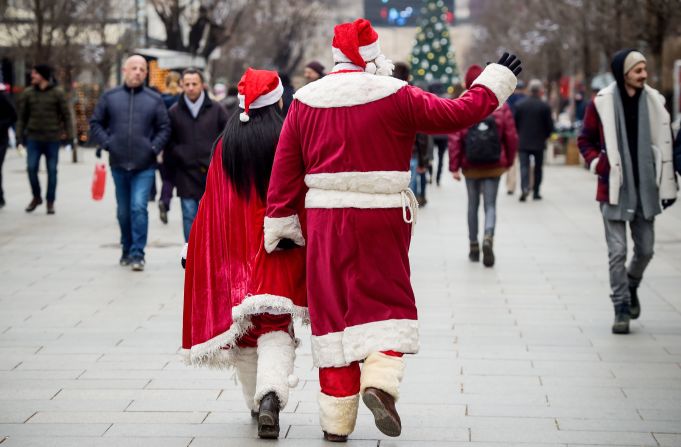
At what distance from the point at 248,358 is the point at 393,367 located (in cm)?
84

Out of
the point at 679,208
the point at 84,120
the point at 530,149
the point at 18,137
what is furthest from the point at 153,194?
the point at 84,120

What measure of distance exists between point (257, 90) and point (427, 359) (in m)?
2.32

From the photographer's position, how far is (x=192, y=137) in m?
11.2

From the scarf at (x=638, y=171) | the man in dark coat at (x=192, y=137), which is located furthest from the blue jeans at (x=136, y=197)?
the scarf at (x=638, y=171)

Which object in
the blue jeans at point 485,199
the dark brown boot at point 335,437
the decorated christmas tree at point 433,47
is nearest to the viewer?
the dark brown boot at point 335,437

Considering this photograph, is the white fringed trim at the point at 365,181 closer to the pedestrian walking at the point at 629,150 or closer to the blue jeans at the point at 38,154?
the pedestrian walking at the point at 629,150

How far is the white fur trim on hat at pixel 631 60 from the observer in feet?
26.6

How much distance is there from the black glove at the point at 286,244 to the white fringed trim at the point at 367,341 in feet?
1.45

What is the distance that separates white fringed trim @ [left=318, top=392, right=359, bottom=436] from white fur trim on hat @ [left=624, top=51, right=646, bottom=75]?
3.49 meters

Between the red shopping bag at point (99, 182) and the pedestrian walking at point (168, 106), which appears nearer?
the red shopping bag at point (99, 182)

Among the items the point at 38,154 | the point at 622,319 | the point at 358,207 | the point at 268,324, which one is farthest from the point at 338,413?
the point at 38,154

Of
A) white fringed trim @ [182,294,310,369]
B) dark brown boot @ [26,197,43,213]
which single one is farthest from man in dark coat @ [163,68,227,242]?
dark brown boot @ [26,197,43,213]

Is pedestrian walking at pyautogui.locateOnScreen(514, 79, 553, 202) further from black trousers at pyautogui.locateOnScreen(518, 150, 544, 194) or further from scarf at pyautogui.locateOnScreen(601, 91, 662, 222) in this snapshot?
scarf at pyautogui.locateOnScreen(601, 91, 662, 222)

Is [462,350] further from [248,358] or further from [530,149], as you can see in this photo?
[530,149]
